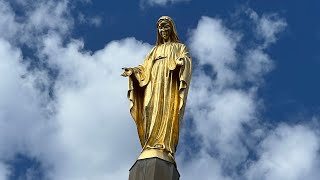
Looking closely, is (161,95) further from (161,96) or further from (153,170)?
(153,170)

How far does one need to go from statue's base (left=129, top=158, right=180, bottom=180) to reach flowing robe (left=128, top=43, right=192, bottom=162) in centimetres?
18

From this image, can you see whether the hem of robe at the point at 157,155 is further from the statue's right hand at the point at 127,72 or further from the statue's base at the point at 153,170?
the statue's right hand at the point at 127,72

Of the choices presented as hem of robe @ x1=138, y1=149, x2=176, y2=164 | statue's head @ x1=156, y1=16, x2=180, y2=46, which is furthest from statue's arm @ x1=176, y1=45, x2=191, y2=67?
hem of robe @ x1=138, y1=149, x2=176, y2=164

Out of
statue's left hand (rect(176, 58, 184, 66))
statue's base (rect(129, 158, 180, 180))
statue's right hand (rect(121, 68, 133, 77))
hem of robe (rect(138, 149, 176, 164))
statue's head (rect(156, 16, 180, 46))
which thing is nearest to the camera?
statue's base (rect(129, 158, 180, 180))

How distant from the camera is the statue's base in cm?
1429

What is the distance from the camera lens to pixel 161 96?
1567 cm

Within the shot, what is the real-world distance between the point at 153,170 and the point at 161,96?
2.00 m

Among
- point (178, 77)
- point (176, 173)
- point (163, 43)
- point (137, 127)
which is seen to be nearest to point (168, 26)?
point (163, 43)

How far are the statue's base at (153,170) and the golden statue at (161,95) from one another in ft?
0.49

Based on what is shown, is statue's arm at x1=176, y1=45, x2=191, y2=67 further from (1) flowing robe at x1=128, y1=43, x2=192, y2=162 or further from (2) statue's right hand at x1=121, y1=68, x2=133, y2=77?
(2) statue's right hand at x1=121, y1=68, x2=133, y2=77

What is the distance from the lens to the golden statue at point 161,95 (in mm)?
15070

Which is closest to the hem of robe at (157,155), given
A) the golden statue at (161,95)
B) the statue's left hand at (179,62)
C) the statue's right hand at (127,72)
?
the golden statue at (161,95)

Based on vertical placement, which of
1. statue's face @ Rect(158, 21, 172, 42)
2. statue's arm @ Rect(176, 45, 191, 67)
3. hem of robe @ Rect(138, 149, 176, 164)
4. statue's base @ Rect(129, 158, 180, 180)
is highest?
statue's face @ Rect(158, 21, 172, 42)

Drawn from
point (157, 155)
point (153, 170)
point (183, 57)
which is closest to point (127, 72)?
point (183, 57)
